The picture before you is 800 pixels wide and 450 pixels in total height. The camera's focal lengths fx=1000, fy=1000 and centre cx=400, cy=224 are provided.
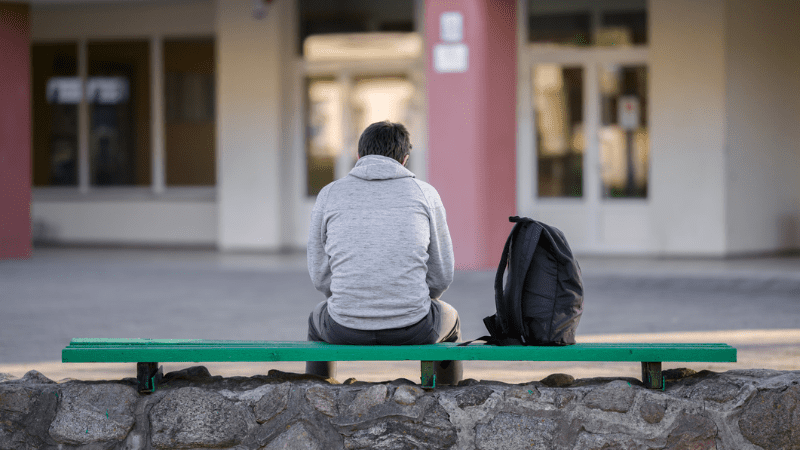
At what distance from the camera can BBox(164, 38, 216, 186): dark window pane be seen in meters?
15.4

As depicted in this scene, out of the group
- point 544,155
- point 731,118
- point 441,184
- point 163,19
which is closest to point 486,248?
point 441,184

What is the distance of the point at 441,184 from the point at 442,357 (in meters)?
7.39

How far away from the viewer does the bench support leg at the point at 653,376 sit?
3.92 meters

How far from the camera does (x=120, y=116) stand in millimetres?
15812

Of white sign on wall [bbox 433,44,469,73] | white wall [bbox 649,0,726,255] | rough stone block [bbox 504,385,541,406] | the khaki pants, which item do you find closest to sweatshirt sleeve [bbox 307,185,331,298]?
the khaki pants

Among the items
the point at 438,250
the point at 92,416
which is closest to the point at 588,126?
the point at 438,250

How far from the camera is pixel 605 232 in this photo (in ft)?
43.3

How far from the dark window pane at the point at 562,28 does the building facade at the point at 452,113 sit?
0.8 inches

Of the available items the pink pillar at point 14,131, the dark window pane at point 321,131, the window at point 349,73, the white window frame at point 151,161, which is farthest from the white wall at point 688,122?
the pink pillar at point 14,131

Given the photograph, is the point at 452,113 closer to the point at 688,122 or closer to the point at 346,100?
the point at 688,122

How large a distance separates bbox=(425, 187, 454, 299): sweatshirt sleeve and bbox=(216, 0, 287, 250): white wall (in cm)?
1015

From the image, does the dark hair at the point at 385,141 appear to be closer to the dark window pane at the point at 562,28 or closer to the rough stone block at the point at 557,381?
the rough stone block at the point at 557,381

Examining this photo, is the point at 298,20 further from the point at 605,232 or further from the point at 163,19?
Answer: the point at 605,232

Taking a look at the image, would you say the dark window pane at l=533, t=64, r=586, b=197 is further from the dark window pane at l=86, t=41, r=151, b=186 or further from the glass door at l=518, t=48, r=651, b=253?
the dark window pane at l=86, t=41, r=151, b=186
